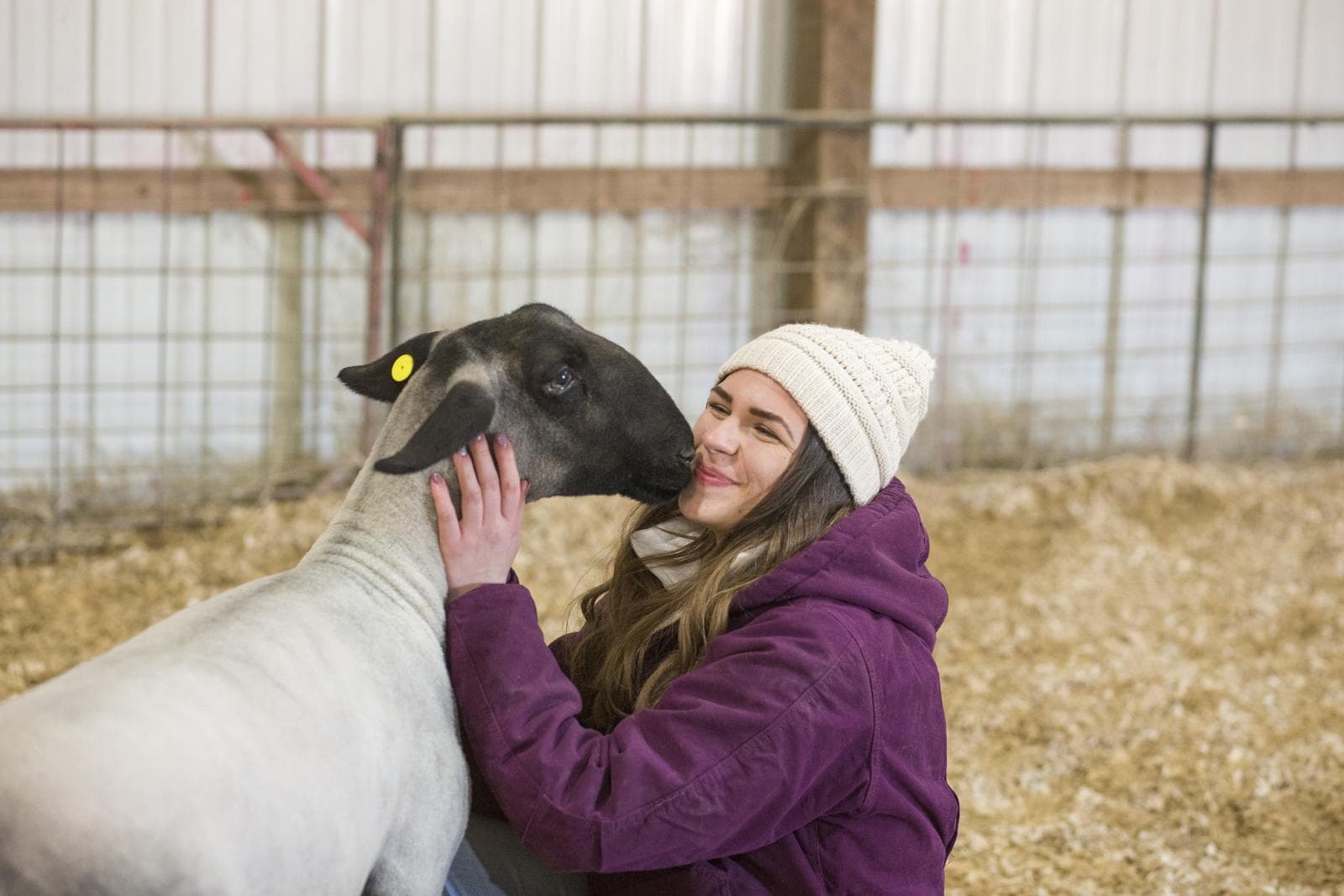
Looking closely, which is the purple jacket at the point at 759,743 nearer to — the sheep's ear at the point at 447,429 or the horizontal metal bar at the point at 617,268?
the sheep's ear at the point at 447,429

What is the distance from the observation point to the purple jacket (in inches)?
75.8

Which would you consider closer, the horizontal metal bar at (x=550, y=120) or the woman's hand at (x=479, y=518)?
the woman's hand at (x=479, y=518)

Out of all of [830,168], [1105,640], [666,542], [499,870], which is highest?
[830,168]

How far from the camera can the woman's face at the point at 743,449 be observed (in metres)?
2.28

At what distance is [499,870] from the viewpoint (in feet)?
7.52

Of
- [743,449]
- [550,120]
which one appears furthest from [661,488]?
[550,120]

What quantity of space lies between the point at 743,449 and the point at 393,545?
22.5 inches

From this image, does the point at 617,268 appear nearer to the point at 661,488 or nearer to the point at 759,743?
the point at 661,488

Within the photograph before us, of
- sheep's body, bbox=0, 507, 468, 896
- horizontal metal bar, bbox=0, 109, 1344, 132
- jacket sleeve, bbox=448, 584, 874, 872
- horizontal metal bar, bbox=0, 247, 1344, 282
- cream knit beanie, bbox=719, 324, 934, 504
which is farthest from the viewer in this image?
horizontal metal bar, bbox=0, 247, 1344, 282

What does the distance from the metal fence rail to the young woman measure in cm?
393

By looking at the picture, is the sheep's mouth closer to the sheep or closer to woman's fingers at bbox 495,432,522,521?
the sheep

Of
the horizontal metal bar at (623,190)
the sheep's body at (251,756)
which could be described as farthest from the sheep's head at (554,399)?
the horizontal metal bar at (623,190)

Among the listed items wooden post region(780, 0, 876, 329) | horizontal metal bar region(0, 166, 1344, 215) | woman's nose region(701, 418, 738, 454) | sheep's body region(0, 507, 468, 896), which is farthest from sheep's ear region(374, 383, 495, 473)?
wooden post region(780, 0, 876, 329)

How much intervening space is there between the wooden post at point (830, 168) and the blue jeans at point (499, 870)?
181 inches
